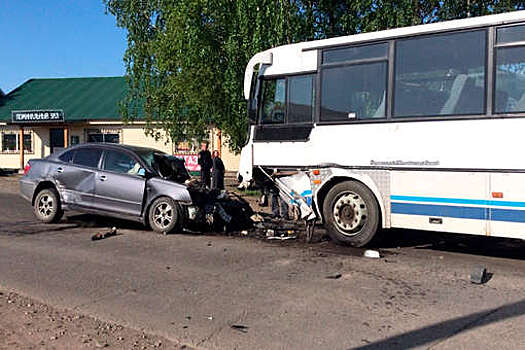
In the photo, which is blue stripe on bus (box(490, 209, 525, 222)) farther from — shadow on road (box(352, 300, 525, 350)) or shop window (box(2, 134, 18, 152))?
shop window (box(2, 134, 18, 152))

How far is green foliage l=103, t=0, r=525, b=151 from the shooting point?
15305 millimetres

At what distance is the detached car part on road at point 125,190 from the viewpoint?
9.73 meters

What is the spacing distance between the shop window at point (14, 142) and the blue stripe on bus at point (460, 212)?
29.2 meters

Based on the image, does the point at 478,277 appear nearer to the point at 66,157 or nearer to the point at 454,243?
the point at 454,243

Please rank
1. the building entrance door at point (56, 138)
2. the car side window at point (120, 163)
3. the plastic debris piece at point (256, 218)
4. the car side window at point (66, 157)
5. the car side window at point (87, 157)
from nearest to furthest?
the car side window at point (120, 163)
the car side window at point (87, 157)
the plastic debris piece at point (256, 218)
the car side window at point (66, 157)
the building entrance door at point (56, 138)

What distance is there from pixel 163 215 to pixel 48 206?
280 centimetres

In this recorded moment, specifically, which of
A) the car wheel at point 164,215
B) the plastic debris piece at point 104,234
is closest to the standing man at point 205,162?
the plastic debris piece at point 104,234

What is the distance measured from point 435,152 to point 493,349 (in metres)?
3.87

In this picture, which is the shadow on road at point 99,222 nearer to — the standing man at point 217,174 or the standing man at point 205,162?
the standing man at point 217,174

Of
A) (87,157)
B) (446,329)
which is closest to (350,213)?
(446,329)

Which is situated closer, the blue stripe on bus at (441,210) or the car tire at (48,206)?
the blue stripe on bus at (441,210)

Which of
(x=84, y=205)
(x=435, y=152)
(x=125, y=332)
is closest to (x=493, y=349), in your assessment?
(x=125, y=332)

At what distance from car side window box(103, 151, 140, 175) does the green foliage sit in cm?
600

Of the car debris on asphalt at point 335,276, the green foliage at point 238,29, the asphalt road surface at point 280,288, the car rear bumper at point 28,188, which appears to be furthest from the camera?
the green foliage at point 238,29
